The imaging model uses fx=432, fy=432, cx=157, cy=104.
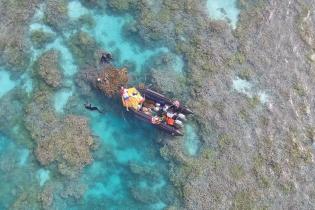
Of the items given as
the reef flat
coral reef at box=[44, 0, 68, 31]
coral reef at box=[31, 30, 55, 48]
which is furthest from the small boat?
coral reef at box=[44, 0, 68, 31]

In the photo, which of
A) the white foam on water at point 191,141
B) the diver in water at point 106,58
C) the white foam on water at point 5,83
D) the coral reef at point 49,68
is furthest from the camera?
the diver in water at point 106,58

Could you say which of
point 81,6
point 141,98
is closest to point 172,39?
point 141,98

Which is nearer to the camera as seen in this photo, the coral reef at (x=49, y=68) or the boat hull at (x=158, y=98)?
the boat hull at (x=158, y=98)

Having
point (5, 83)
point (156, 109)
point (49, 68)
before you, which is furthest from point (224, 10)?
point (5, 83)

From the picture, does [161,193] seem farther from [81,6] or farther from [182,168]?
[81,6]

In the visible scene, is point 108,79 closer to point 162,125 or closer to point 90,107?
point 90,107

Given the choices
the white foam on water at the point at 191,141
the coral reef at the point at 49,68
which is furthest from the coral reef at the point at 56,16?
the white foam on water at the point at 191,141

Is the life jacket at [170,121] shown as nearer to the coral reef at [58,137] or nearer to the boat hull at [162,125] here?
the boat hull at [162,125]

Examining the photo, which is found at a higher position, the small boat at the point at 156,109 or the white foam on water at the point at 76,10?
the white foam on water at the point at 76,10
